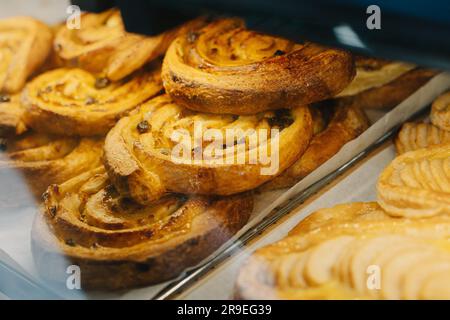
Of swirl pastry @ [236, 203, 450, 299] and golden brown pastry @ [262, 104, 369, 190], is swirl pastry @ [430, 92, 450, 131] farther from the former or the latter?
swirl pastry @ [236, 203, 450, 299]

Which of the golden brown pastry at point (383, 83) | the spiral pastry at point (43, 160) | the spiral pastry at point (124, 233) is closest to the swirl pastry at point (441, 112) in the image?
the golden brown pastry at point (383, 83)

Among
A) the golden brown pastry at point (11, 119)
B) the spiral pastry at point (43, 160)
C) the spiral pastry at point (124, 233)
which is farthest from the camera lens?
the golden brown pastry at point (11, 119)

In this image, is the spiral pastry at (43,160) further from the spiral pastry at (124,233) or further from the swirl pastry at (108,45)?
the swirl pastry at (108,45)

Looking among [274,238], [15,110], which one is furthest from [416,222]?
[15,110]

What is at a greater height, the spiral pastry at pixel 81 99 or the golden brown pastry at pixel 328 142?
the spiral pastry at pixel 81 99

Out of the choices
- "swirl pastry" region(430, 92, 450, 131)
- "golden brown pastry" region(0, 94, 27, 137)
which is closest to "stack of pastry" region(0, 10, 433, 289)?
"golden brown pastry" region(0, 94, 27, 137)

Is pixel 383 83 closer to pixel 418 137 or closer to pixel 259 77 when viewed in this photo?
pixel 418 137

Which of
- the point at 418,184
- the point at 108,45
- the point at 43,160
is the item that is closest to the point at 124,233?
the point at 43,160

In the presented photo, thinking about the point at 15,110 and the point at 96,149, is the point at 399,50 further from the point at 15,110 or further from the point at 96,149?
the point at 15,110
